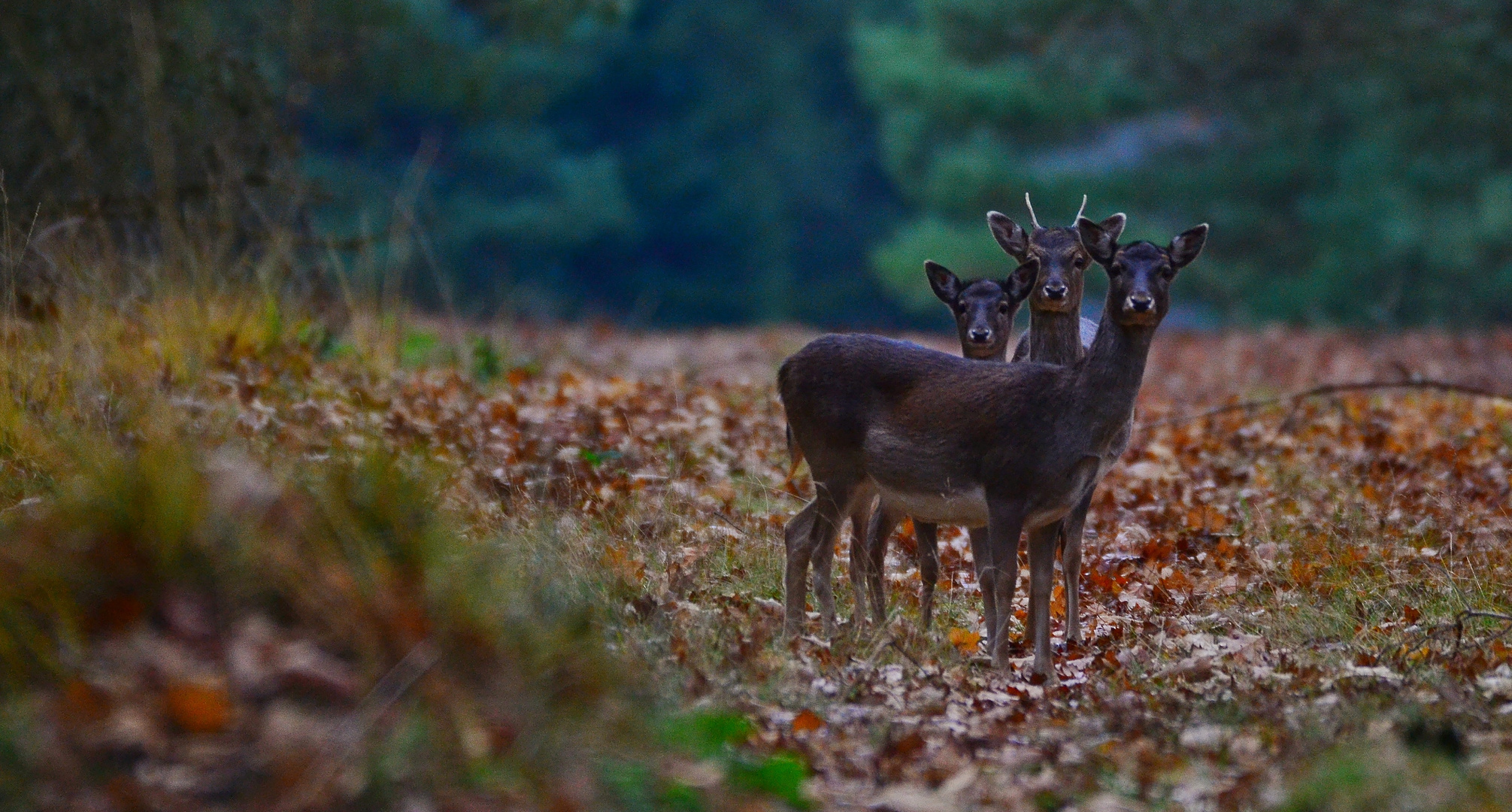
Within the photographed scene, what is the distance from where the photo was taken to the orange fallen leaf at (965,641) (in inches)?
249

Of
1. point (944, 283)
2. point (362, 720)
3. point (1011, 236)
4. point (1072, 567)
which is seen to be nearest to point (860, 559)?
point (1072, 567)

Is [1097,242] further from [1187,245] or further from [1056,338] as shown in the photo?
[1056,338]

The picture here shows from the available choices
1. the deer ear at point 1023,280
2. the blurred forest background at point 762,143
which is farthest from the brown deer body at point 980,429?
the blurred forest background at point 762,143

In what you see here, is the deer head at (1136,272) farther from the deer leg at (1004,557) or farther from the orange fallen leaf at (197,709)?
the orange fallen leaf at (197,709)

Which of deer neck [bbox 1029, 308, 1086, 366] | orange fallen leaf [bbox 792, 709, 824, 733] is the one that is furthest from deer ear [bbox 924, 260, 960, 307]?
orange fallen leaf [bbox 792, 709, 824, 733]

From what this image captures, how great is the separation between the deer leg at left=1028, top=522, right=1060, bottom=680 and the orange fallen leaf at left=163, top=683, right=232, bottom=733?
302 cm

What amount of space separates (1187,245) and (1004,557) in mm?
1467

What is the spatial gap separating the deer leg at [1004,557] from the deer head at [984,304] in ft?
5.19

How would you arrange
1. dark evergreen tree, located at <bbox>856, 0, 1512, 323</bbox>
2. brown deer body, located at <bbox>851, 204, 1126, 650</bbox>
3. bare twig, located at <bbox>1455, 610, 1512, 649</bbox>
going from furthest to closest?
1. dark evergreen tree, located at <bbox>856, 0, 1512, 323</bbox>
2. brown deer body, located at <bbox>851, 204, 1126, 650</bbox>
3. bare twig, located at <bbox>1455, 610, 1512, 649</bbox>

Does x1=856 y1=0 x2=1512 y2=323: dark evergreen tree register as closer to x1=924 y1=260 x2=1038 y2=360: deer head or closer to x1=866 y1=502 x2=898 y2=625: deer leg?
x1=924 y1=260 x2=1038 y2=360: deer head

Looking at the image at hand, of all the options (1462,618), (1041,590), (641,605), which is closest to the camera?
(1462,618)

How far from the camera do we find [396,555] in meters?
4.52

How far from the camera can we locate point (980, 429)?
6.19 metres

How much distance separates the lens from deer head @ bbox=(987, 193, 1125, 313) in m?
7.42
